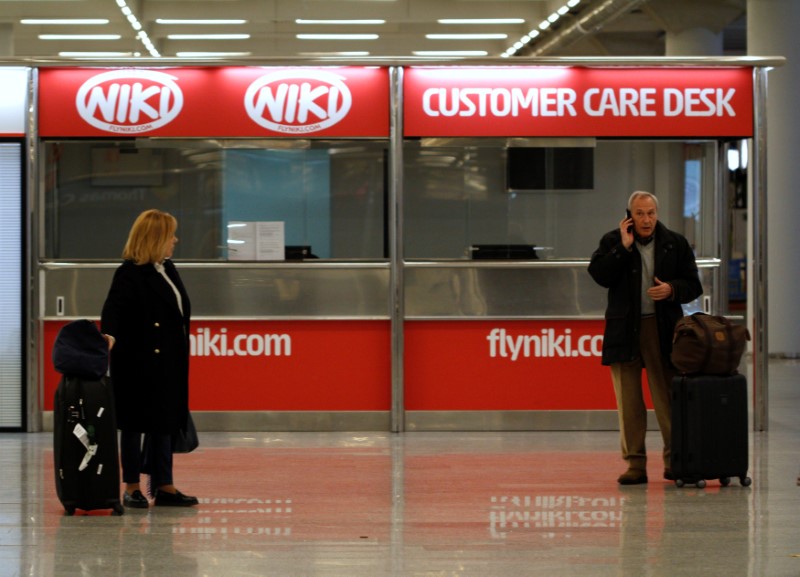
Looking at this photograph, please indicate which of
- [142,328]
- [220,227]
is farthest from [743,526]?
[220,227]

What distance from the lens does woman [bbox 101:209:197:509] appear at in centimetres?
632

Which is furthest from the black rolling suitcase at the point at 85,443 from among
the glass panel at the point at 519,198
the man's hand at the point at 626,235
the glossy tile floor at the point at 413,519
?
the glass panel at the point at 519,198

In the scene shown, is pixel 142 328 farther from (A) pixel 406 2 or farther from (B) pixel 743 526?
(A) pixel 406 2

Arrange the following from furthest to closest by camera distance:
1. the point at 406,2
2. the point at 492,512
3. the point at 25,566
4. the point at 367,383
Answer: the point at 406,2
the point at 367,383
the point at 492,512
the point at 25,566

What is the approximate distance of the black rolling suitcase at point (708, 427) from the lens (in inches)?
271

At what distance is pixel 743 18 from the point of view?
2411cm

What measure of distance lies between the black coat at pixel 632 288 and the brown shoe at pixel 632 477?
66cm

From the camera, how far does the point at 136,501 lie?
6465 mm

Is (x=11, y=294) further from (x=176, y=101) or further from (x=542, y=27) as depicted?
(x=542, y=27)

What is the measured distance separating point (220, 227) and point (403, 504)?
13.4 ft

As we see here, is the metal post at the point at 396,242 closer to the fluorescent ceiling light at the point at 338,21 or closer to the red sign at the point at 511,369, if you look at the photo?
the red sign at the point at 511,369

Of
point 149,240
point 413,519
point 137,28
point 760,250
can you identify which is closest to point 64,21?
point 137,28

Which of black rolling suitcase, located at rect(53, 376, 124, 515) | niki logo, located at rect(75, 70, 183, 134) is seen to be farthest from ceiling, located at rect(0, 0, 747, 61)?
black rolling suitcase, located at rect(53, 376, 124, 515)

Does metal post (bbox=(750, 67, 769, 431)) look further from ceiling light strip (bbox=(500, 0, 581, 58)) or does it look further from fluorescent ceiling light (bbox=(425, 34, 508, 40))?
fluorescent ceiling light (bbox=(425, 34, 508, 40))
